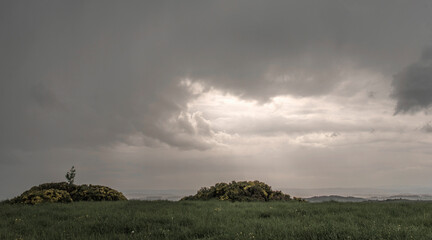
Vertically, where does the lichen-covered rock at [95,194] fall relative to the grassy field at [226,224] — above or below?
above

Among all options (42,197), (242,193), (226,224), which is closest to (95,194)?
(42,197)

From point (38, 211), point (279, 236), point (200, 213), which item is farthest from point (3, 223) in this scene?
point (279, 236)

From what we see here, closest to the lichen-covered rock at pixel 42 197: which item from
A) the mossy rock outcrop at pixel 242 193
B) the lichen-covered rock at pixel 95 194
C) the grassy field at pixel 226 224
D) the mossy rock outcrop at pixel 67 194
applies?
the mossy rock outcrop at pixel 67 194

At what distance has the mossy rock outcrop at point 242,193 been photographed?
2041cm

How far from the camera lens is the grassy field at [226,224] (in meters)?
8.66

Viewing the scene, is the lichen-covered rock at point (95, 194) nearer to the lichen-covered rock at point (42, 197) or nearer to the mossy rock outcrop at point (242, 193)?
the lichen-covered rock at point (42, 197)

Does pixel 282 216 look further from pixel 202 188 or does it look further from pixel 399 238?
pixel 202 188

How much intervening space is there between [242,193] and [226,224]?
34.7 ft

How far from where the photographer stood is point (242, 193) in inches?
822

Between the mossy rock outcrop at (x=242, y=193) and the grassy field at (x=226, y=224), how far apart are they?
6644 mm

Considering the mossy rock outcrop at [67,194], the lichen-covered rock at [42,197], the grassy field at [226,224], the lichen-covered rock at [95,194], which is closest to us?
the grassy field at [226,224]

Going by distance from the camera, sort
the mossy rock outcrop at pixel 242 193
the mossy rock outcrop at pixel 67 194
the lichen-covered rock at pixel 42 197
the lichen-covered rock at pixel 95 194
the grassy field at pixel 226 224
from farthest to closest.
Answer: the lichen-covered rock at pixel 95 194, the mossy rock outcrop at pixel 242 193, the mossy rock outcrop at pixel 67 194, the lichen-covered rock at pixel 42 197, the grassy field at pixel 226 224

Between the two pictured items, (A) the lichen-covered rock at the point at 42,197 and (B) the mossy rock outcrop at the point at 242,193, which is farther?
(B) the mossy rock outcrop at the point at 242,193

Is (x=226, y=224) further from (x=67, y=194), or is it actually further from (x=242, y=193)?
(x=67, y=194)
